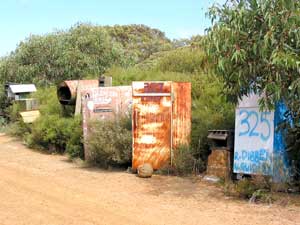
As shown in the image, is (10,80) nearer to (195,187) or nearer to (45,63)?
(45,63)

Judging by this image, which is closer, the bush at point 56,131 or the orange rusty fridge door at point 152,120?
the orange rusty fridge door at point 152,120

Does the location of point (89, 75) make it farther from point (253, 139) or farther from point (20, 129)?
point (253, 139)

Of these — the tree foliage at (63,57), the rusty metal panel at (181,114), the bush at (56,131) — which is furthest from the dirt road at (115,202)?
the tree foliage at (63,57)

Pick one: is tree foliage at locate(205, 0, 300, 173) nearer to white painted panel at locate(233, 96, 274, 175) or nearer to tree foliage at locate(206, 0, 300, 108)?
tree foliage at locate(206, 0, 300, 108)

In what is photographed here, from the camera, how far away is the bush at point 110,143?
12.0m

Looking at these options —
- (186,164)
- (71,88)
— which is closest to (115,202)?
(186,164)

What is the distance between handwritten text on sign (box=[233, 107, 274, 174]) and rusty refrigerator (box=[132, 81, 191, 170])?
1.92 meters

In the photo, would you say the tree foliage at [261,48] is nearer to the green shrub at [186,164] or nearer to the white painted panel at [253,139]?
the white painted panel at [253,139]

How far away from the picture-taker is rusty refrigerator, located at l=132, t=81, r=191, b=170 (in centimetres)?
1174

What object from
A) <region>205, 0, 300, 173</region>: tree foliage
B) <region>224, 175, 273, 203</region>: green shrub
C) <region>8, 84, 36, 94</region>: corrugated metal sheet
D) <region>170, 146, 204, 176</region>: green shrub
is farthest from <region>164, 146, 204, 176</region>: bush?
<region>8, 84, 36, 94</region>: corrugated metal sheet

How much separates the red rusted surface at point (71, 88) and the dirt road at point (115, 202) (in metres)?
4.22

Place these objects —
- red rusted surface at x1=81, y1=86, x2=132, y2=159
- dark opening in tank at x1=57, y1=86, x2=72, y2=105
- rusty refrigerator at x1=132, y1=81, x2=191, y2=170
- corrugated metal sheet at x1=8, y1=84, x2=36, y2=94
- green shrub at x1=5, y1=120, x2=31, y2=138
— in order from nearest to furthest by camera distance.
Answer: rusty refrigerator at x1=132, y1=81, x2=191, y2=170
red rusted surface at x1=81, y1=86, x2=132, y2=159
dark opening in tank at x1=57, y1=86, x2=72, y2=105
green shrub at x1=5, y1=120, x2=31, y2=138
corrugated metal sheet at x1=8, y1=84, x2=36, y2=94

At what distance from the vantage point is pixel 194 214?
771 cm

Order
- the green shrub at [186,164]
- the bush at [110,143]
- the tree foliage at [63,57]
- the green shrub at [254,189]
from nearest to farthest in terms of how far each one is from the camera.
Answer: the green shrub at [254,189] < the green shrub at [186,164] < the bush at [110,143] < the tree foliage at [63,57]
